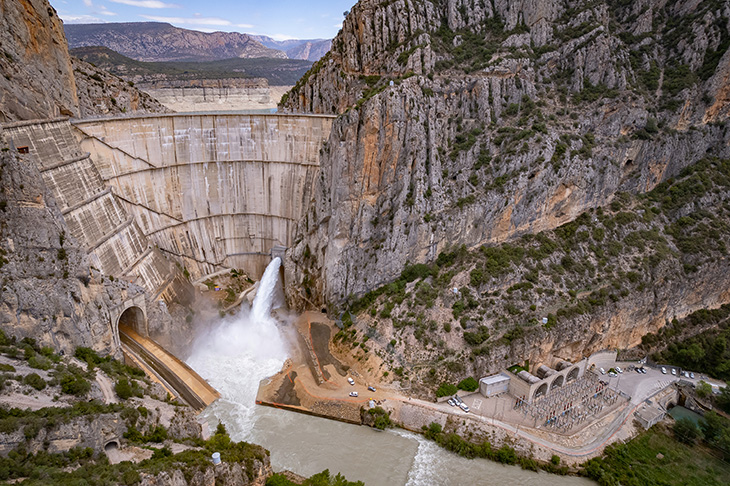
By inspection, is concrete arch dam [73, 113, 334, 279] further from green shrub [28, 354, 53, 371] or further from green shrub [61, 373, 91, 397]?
green shrub [61, 373, 91, 397]

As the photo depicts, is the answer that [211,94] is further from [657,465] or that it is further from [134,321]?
[657,465]

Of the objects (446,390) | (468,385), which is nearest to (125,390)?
(446,390)

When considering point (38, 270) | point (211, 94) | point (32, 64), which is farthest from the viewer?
point (211, 94)

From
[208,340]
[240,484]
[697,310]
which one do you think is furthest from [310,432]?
[697,310]

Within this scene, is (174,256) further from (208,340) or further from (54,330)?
(54,330)

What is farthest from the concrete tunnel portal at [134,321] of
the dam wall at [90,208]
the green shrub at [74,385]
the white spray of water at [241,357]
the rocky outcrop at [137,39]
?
the rocky outcrop at [137,39]

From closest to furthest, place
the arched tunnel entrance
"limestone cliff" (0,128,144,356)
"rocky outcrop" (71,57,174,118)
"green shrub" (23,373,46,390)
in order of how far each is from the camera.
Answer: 1. "green shrub" (23,373,46,390)
2. "limestone cliff" (0,128,144,356)
3. the arched tunnel entrance
4. "rocky outcrop" (71,57,174,118)

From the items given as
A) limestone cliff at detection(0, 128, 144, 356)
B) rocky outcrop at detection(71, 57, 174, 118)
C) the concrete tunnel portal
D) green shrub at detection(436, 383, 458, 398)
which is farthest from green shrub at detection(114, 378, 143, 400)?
rocky outcrop at detection(71, 57, 174, 118)
